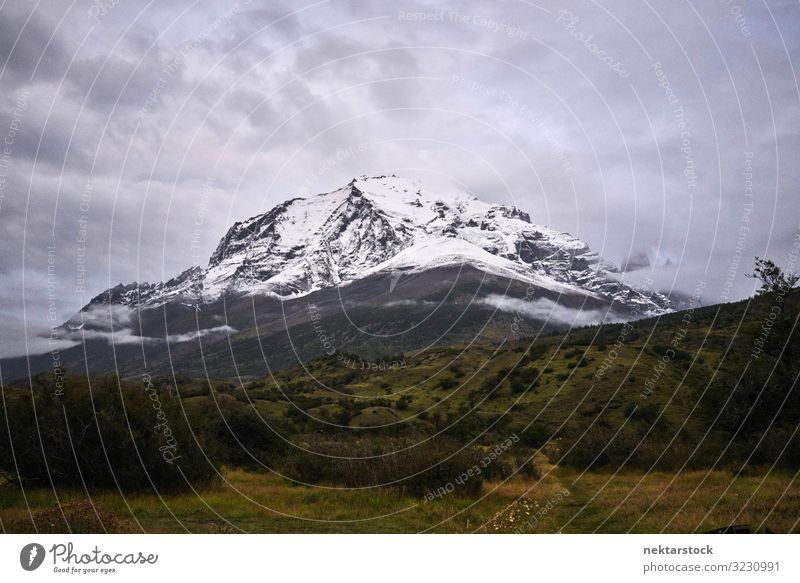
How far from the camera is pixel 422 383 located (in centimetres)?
10294

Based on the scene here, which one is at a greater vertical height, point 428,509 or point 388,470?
point 388,470
